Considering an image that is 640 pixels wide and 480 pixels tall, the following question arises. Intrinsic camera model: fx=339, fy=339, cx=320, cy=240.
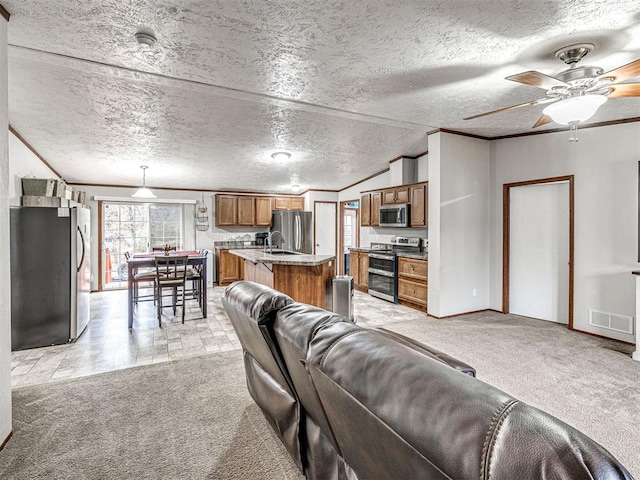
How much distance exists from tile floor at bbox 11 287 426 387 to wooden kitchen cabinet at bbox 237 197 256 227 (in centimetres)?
267

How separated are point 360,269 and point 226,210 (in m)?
3.25

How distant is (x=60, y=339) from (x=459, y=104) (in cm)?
497

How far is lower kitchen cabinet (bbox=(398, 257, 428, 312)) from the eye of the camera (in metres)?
4.97

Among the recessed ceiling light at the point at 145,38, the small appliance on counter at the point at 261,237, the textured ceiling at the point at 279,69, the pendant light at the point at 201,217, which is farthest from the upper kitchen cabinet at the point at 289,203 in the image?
the recessed ceiling light at the point at 145,38

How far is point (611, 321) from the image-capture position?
12.5 ft

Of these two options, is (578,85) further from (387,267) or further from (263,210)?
(263,210)

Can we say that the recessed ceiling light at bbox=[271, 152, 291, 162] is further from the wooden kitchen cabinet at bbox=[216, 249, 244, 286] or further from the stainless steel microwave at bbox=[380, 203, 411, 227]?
the wooden kitchen cabinet at bbox=[216, 249, 244, 286]

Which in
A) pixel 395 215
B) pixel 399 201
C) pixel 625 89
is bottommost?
pixel 395 215

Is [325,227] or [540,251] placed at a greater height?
[325,227]

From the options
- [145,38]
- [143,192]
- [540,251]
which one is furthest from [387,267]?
[145,38]

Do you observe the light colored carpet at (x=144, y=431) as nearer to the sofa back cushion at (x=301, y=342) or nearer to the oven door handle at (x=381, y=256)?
the sofa back cushion at (x=301, y=342)

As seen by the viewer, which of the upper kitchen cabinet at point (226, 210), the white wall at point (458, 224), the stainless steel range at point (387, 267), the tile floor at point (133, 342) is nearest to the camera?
the tile floor at point (133, 342)

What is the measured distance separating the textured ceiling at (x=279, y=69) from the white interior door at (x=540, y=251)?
95cm

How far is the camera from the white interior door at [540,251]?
441 centimetres
